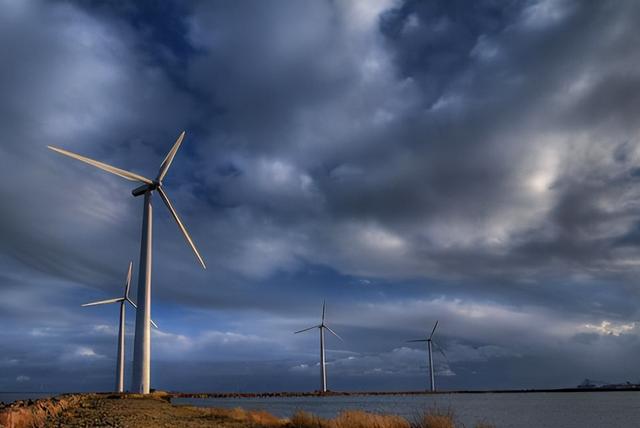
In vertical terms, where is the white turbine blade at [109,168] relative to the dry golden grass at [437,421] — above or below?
above

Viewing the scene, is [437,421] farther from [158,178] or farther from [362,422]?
[158,178]

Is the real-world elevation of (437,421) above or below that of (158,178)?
below

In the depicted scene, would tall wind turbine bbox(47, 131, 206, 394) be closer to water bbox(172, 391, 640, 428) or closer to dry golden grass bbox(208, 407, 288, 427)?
water bbox(172, 391, 640, 428)

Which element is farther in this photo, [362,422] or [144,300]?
[144,300]

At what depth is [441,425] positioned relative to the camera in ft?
84.0

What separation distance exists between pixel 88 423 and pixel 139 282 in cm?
3618

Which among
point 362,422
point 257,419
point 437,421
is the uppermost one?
point 437,421

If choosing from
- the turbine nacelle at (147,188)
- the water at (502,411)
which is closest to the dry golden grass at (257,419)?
the water at (502,411)

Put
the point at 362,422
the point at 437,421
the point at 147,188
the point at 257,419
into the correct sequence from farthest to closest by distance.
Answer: the point at 147,188
the point at 257,419
the point at 362,422
the point at 437,421

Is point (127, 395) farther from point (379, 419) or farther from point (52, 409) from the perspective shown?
point (379, 419)

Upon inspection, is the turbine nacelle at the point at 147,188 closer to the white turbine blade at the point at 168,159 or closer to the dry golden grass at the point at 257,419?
the white turbine blade at the point at 168,159

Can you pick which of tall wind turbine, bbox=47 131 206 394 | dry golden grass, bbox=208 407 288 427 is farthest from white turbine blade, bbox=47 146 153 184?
dry golden grass, bbox=208 407 288 427

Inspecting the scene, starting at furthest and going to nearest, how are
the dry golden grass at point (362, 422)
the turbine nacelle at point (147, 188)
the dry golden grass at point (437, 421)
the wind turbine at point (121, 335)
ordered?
the wind turbine at point (121, 335), the turbine nacelle at point (147, 188), the dry golden grass at point (362, 422), the dry golden grass at point (437, 421)

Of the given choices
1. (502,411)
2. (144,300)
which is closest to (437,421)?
(144,300)
